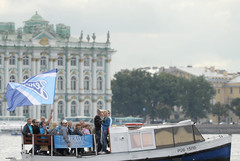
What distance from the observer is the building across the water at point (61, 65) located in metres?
105

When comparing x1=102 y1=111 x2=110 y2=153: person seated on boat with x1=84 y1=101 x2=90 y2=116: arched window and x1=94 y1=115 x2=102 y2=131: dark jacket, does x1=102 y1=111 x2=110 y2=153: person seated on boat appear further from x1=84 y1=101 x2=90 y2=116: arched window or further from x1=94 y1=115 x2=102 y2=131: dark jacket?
x1=84 y1=101 x2=90 y2=116: arched window

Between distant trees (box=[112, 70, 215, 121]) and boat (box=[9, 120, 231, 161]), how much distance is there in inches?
3582

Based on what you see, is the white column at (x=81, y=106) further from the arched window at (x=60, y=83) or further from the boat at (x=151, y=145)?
the boat at (x=151, y=145)

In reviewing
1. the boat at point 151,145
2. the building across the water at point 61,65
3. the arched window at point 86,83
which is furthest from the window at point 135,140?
the arched window at point 86,83

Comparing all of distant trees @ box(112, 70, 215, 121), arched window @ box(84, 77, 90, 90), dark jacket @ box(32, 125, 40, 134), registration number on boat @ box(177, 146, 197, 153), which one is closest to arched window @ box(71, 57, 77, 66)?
arched window @ box(84, 77, 90, 90)

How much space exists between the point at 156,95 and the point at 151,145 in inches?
3709

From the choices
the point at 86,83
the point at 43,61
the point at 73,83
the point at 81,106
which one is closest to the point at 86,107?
the point at 81,106

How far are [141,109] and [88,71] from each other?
18.4 meters

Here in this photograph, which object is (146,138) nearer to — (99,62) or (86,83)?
(86,83)

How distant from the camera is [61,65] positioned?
Answer: 109 metres

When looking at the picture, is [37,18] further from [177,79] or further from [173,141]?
[173,141]

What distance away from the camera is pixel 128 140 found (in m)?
Result: 32.9

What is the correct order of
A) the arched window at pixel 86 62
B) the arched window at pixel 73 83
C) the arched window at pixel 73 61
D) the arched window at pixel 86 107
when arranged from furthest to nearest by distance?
the arched window at pixel 86 62 < the arched window at pixel 73 61 < the arched window at pixel 86 107 < the arched window at pixel 73 83

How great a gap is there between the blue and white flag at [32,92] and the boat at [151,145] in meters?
1.68
